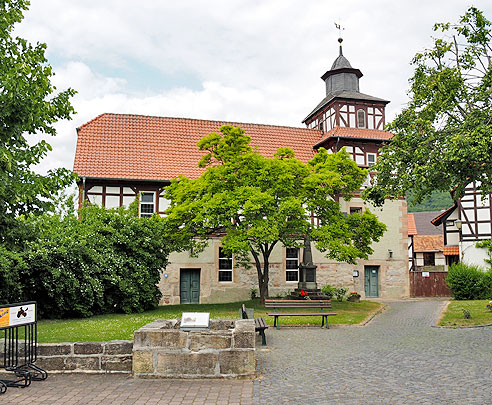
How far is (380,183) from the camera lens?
15172mm

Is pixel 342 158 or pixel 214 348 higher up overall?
pixel 342 158

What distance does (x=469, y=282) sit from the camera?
79.3 ft

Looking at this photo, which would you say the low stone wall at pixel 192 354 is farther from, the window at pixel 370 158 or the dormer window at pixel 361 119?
the dormer window at pixel 361 119

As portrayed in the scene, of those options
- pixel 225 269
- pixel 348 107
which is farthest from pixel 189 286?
pixel 348 107

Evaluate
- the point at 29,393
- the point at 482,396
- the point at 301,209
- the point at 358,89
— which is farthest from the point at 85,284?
the point at 358,89

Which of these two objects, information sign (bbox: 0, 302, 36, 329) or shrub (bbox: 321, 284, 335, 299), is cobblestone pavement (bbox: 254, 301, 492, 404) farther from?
shrub (bbox: 321, 284, 335, 299)

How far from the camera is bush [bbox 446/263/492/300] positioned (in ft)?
78.4

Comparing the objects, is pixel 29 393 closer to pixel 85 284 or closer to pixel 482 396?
pixel 482 396

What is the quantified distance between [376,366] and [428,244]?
128ft

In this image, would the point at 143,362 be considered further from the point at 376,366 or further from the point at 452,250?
the point at 452,250

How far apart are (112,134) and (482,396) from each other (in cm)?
2342

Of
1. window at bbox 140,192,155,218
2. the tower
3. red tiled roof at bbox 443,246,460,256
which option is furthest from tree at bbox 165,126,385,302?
red tiled roof at bbox 443,246,460,256

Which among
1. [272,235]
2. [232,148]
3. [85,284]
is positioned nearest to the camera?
[85,284]

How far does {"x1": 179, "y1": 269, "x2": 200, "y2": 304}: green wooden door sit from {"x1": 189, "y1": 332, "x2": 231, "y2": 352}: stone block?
1742cm
